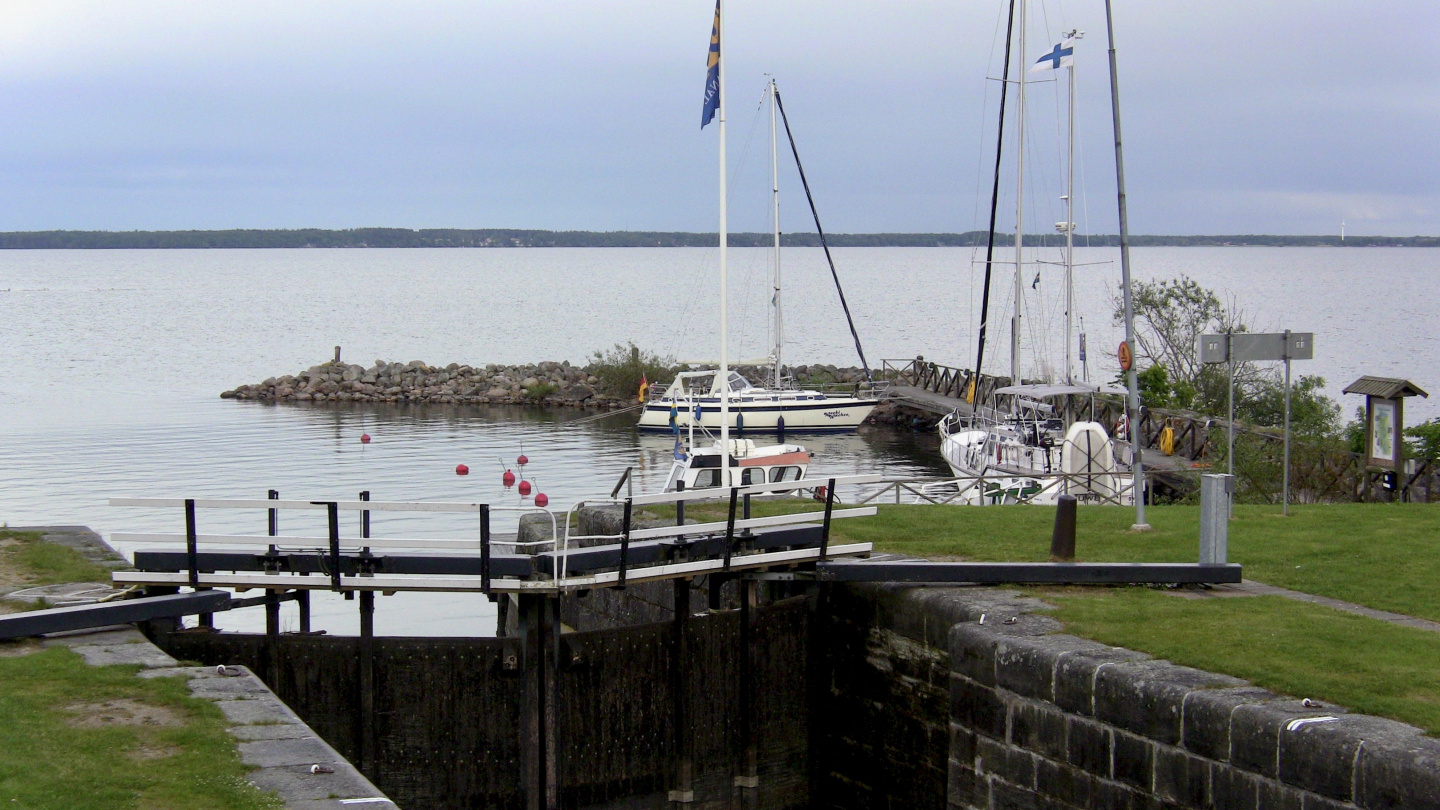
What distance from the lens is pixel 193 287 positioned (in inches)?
7859

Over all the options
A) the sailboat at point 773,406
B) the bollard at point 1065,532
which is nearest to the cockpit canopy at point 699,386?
the sailboat at point 773,406

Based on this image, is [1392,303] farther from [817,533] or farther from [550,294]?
[817,533]

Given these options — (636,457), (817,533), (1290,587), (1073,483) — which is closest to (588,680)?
(817,533)

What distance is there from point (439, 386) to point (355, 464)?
2134cm

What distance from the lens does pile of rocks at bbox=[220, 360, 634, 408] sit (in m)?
58.7

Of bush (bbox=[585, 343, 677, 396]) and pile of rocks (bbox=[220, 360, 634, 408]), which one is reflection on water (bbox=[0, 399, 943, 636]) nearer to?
pile of rocks (bbox=[220, 360, 634, 408])

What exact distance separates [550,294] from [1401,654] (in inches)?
6734

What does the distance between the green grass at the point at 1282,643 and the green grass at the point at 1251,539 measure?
1.38 metres

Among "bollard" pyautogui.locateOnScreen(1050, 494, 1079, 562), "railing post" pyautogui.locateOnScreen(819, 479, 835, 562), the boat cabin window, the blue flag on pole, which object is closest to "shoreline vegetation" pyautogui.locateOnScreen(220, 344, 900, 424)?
the boat cabin window

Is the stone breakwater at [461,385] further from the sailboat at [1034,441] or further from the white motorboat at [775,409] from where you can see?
the sailboat at [1034,441]

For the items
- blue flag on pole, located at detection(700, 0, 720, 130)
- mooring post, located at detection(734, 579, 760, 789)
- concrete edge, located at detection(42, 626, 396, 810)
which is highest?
blue flag on pole, located at detection(700, 0, 720, 130)

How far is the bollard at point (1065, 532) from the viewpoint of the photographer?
46.6ft

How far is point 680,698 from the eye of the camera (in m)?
13.5

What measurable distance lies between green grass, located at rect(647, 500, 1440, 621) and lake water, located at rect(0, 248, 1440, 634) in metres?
8.28
